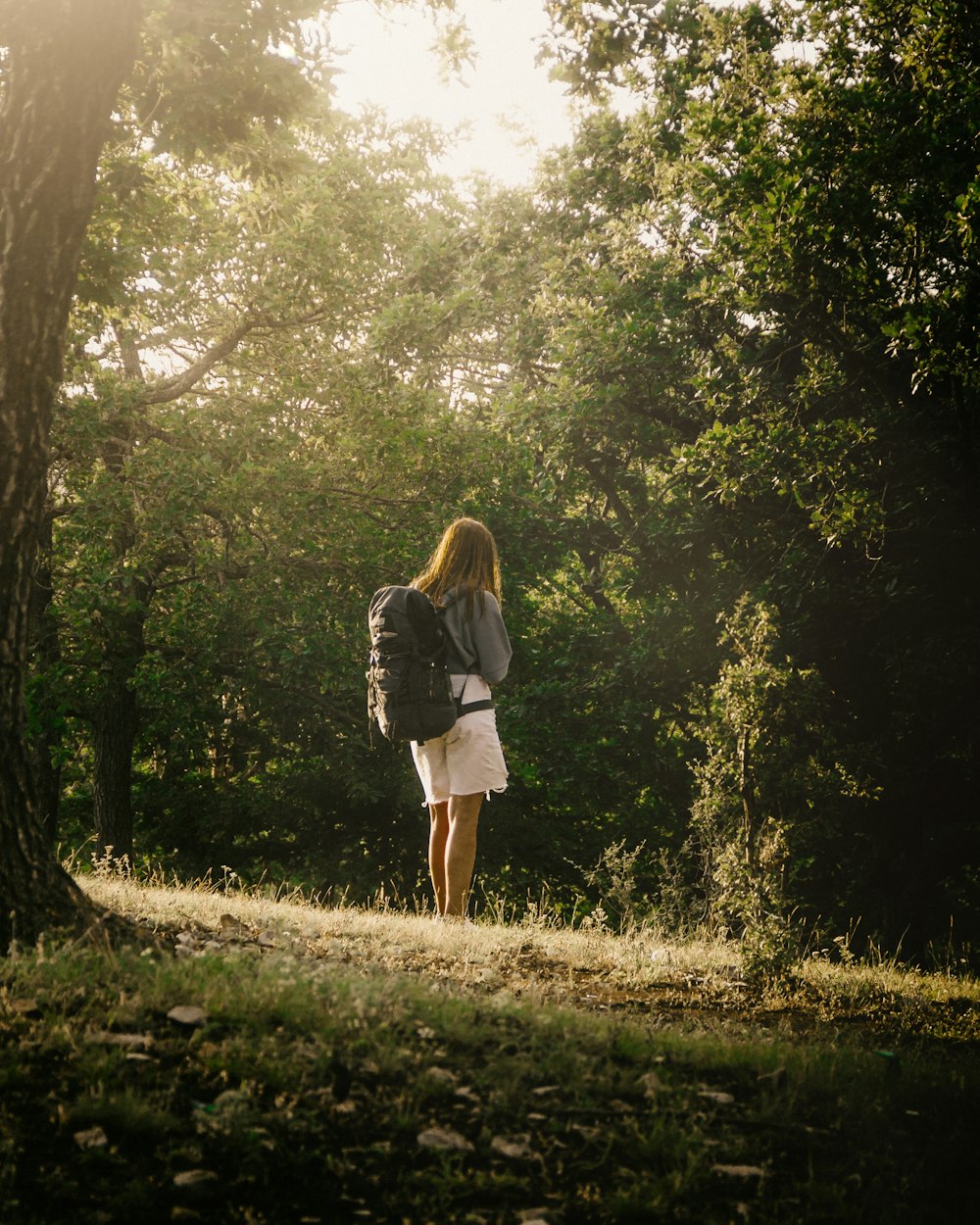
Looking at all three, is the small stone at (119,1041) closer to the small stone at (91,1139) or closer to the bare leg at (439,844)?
the small stone at (91,1139)

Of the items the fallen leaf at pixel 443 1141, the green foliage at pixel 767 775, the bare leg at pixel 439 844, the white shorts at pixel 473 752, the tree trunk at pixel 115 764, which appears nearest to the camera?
the fallen leaf at pixel 443 1141

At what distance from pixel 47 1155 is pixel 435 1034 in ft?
4.07

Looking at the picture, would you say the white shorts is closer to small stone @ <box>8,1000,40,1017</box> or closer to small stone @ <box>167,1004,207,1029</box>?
small stone @ <box>167,1004,207,1029</box>

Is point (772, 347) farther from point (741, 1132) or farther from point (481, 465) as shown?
point (741, 1132)

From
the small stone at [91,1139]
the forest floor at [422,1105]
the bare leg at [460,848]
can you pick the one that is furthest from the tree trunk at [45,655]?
the small stone at [91,1139]

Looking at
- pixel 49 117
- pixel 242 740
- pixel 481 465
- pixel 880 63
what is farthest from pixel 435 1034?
pixel 242 740

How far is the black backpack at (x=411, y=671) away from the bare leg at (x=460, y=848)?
47 cm

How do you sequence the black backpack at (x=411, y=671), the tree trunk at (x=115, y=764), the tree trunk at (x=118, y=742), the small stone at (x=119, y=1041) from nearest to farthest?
the small stone at (x=119, y=1041), the black backpack at (x=411, y=671), the tree trunk at (x=118, y=742), the tree trunk at (x=115, y=764)

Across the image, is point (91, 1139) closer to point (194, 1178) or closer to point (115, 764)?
point (194, 1178)

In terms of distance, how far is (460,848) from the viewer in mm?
6207

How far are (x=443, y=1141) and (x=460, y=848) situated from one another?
3.39 m

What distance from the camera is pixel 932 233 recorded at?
8.27 meters

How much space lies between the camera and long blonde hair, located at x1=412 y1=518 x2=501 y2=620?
6.27 meters

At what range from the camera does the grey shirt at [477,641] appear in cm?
612
